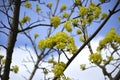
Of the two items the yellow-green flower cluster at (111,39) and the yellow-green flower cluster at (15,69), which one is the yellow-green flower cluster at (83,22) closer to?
the yellow-green flower cluster at (111,39)

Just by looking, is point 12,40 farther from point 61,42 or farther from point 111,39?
point 111,39

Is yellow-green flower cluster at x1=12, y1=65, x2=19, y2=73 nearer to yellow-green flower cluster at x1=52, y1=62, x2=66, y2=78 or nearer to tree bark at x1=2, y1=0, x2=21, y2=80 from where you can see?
tree bark at x1=2, y1=0, x2=21, y2=80

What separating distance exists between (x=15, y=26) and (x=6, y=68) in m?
0.60

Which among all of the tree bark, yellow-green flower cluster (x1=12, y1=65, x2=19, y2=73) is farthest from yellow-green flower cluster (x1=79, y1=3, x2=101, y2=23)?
yellow-green flower cluster (x1=12, y1=65, x2=19, y2=73)

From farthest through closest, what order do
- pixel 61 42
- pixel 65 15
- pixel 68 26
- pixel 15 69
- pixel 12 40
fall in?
pixel 65 15 < pixel 15 69 < pixel 68 26 < pixel 12 40 < pixel 61 42

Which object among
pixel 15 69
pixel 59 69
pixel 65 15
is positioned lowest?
pixel 59 69

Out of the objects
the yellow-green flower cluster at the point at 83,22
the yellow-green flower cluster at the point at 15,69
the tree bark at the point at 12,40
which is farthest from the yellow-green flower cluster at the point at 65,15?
the tree bark at the point at 12,40

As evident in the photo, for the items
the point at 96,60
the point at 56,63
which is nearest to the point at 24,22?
the point at 96,60

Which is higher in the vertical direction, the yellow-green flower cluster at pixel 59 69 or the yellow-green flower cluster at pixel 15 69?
the yellow-green flower cluster at pixel 15 69

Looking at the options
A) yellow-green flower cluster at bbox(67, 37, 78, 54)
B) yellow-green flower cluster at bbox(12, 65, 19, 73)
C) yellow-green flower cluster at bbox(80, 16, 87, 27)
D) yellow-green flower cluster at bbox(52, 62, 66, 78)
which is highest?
yellow-green flower cluster at bbox(80, 16, 87, 27)

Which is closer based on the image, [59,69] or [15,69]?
[59,69]

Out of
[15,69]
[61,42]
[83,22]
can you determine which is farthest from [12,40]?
[15,69]

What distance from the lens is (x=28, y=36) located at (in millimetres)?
9047

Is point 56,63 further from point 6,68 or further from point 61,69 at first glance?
point 6,68
